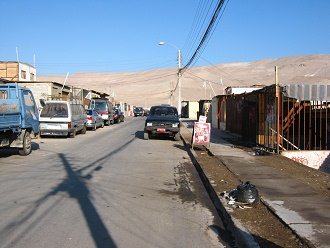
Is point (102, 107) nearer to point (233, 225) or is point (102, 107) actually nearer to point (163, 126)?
point (163, 126)

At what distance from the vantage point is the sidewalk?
6625mm

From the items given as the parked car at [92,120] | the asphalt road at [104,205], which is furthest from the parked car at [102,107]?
the asphalt road at [104,205]

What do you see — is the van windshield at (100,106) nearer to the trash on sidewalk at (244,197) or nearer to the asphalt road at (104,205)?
the asphalt road at (104,205)

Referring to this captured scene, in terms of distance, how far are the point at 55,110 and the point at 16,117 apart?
948cm

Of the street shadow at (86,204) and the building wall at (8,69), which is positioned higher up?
the building wall at (8,69)

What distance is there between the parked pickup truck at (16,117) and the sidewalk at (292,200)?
686 centimetres

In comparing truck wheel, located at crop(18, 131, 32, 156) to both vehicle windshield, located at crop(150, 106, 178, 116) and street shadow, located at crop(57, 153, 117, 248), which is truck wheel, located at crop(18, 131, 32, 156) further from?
vehicle windshield, located at crop(150, 106, 178, 116)

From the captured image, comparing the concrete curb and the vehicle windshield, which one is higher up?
the vehicle windshield

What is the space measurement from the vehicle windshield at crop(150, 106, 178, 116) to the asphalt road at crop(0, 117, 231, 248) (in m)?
11.7

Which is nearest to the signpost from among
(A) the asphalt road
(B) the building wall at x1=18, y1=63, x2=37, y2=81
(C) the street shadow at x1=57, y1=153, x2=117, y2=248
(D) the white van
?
(A) the asphalt road

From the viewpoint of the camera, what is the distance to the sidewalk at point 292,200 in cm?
662

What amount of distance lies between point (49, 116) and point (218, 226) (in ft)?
63.3

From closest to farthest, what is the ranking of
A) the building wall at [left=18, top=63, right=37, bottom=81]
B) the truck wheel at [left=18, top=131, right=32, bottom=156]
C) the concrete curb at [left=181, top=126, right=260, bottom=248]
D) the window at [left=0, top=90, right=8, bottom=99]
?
the concrete curb at [left=181, top=126, right=260, bottom=248] → the truck wheel at [left=18, top=131, right=32, bottom=156] → the window at [left=0, top=90, right=8, bottom=99] → the building wall at [left=18, top=63, right=37, bottom=81]

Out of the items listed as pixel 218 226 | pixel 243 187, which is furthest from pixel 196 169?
pixel 218 226
